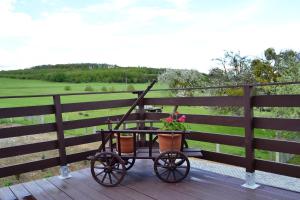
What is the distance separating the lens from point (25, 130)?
2.96 metres

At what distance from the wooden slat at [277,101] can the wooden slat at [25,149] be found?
87.1 inches

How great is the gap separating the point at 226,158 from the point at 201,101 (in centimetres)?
68

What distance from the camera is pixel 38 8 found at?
7.93 metres

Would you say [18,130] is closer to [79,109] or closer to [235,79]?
[79,109]

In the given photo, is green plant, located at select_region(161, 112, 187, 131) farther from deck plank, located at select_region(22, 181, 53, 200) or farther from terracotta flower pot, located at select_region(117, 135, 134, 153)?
deck plank, located at select_region(22, 181, 53, 200)

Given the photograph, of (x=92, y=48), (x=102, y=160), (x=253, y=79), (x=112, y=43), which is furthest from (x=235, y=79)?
(x=102, y=160)

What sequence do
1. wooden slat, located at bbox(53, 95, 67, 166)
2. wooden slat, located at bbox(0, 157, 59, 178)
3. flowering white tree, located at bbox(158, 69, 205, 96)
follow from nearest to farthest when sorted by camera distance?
wooden slat, located at bbox(0, 157, 59, 178) < wooden slat, located at bbox(53, 95, 67, 166) < flowering white tree, located at bbox(158, 69, 205, 96)

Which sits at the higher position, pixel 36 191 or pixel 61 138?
pixel 61 138

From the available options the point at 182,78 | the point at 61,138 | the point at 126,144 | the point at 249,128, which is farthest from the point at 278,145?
the point at 182,78

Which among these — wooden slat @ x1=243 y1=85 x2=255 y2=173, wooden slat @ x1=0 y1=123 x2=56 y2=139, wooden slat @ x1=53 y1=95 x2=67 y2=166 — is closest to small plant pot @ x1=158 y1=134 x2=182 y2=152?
wooden slat @ x1=243 y1=85 x2=255 y2=173

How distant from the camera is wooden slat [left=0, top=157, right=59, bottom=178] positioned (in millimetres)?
2811

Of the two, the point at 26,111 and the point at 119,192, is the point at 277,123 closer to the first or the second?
the point at 119,192

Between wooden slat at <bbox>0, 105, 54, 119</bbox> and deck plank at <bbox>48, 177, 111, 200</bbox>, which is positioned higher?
wooden slat at <bbox>0, 105, 54, 119</bbox>

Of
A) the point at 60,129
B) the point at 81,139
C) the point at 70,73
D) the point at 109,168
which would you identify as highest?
the point at 70,73
